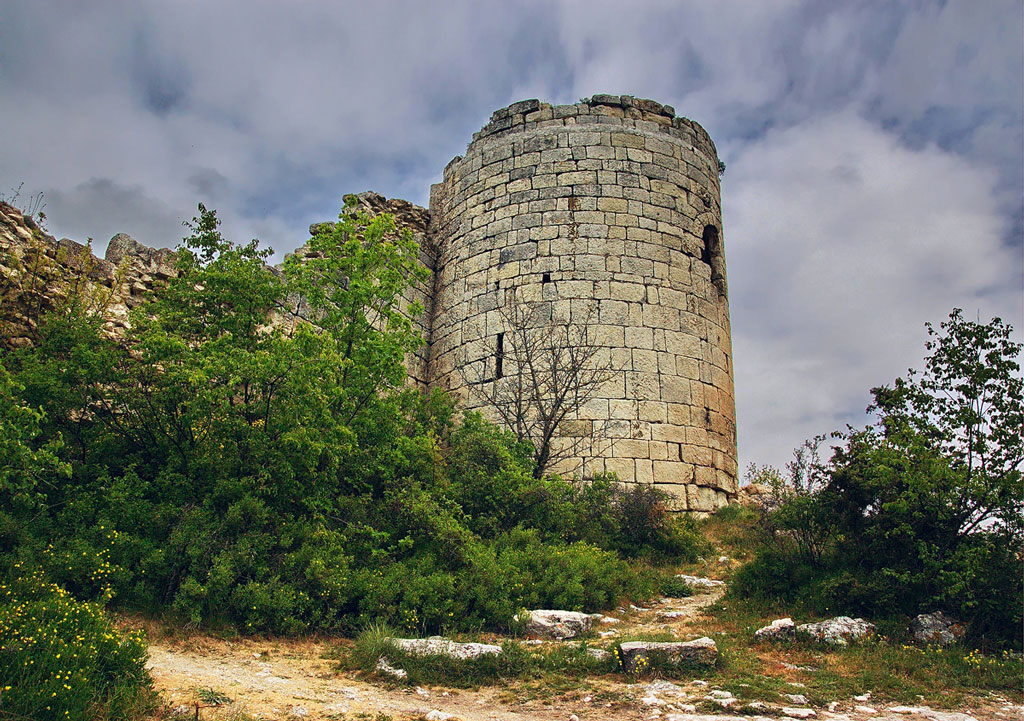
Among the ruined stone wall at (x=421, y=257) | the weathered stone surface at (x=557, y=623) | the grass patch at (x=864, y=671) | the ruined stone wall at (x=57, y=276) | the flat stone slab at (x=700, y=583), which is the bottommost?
the grass patch at (x=864, y=671)

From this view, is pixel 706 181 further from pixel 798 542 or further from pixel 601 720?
pixel 601 720

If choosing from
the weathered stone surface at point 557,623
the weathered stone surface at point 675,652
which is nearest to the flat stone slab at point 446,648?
the weathered stone surface at point 557,623

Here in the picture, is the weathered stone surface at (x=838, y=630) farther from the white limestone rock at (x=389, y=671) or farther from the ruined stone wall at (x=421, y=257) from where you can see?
the ruined stone wall at (x=421, y=257)

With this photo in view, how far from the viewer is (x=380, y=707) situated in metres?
4.57

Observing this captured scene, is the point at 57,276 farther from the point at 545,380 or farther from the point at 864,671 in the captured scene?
the point at 864,671

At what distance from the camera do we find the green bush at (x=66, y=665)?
12.1 feet

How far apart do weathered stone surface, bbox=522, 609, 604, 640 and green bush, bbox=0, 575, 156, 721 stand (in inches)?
129

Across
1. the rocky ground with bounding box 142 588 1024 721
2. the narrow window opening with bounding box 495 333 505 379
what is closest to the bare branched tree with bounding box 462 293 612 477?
the narrow window opening with bounding box 495 333 505 379

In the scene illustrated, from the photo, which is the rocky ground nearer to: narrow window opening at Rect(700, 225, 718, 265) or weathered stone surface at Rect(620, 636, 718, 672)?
weathered stone surface at Rect(620, 636, 718, 672)

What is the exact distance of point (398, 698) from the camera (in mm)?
4859

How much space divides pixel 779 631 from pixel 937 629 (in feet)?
4.46

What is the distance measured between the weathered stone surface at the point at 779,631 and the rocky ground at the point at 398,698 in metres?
1.34

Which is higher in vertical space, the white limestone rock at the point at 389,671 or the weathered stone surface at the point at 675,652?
the weathered stone surface at the point at 675,652

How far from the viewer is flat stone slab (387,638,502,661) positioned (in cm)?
557
